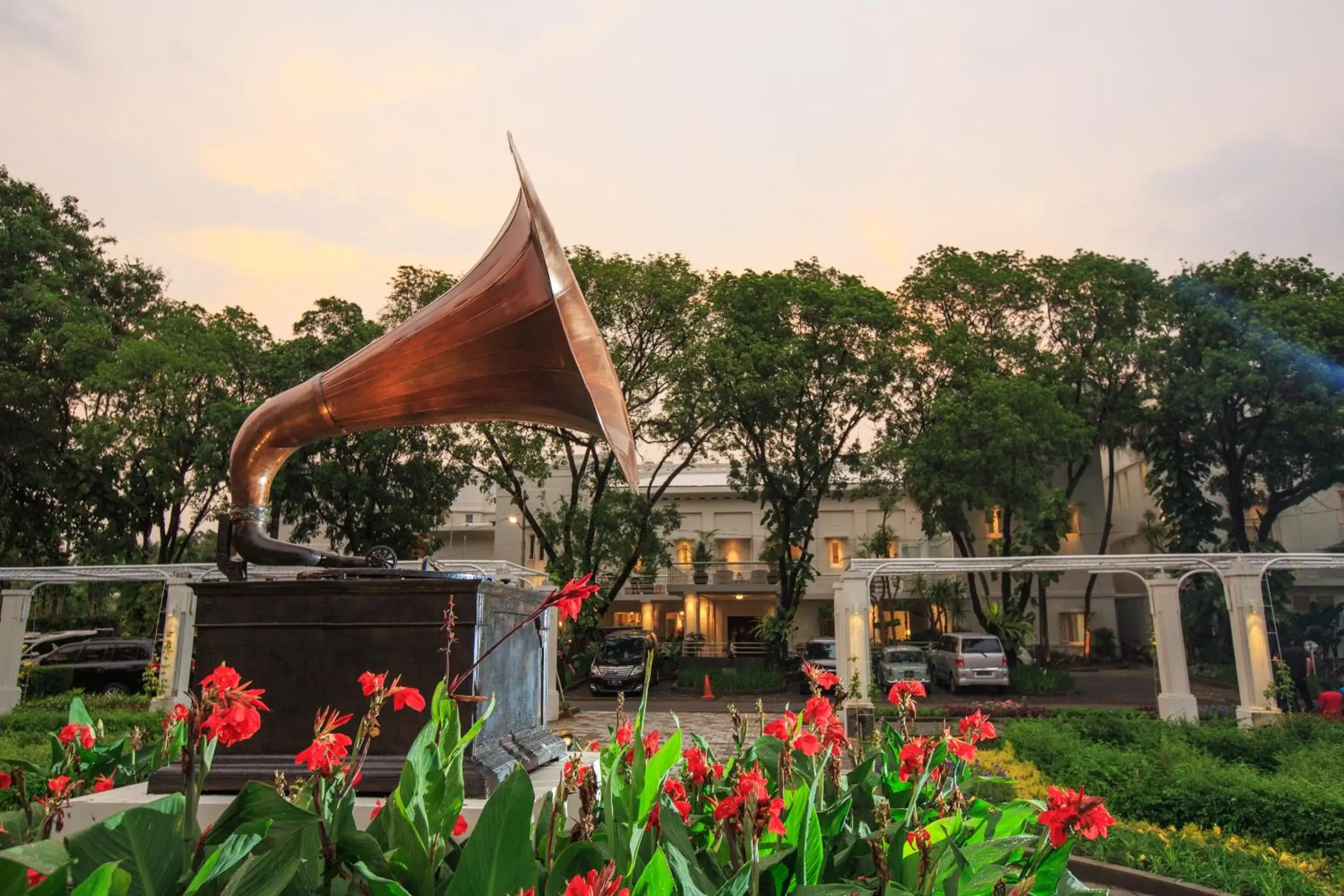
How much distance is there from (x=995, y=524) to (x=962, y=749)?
25.4m

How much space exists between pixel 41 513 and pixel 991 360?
20.4m

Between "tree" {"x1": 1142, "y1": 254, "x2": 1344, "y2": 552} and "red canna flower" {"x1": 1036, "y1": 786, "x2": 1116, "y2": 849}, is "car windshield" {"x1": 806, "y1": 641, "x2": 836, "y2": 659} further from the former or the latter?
Result: "red canna flower" {"x1": 1036, "y1": 786, "x2": 1116, "y2": 849}

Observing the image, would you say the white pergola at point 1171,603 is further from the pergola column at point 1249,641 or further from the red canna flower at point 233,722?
the red canna flower at point 233,722

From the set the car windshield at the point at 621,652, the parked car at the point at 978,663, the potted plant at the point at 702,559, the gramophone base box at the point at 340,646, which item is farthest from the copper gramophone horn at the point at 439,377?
the potted plant at the point at 702,559

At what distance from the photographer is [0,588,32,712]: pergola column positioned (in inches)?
516

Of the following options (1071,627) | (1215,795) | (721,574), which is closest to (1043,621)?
(1071,627)

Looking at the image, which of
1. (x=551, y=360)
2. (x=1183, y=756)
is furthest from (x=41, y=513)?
(x=1183, y=756)

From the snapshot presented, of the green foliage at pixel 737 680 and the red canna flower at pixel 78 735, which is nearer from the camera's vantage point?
the red canna flower at pixel 78 735

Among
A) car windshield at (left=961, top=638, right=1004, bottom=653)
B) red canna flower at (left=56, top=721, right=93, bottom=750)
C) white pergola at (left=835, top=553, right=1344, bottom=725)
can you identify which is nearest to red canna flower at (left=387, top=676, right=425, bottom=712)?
red canna flower at (left=56, top=721, right=93, bottom=750)

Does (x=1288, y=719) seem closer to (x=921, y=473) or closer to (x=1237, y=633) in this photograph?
(x=1237, y=633)

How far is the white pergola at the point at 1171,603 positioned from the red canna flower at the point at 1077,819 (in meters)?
11.1

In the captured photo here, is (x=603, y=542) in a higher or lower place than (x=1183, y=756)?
higher

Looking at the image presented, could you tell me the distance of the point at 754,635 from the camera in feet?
91.1

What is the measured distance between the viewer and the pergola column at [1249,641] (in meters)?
11.7
